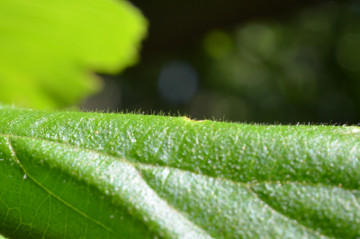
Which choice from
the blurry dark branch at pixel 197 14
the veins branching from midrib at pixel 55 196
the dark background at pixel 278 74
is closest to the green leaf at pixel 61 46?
the blurry dark branch at pixel 197 14

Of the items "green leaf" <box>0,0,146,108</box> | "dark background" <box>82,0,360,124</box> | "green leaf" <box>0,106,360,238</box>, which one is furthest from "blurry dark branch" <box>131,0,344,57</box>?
"dark background" <box>82,0,360,124</box>

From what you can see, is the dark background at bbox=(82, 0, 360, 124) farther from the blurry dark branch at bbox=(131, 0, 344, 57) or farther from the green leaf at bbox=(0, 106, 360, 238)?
the green leaf at bbox=(0, 106, 360, 238)

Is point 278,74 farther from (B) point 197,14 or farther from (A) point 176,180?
(A) point 176,180

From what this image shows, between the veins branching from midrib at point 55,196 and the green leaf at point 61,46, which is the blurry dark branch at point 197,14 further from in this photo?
the veins branching from midrib at point 55,196

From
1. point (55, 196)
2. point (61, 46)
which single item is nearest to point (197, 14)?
point (61, 46)

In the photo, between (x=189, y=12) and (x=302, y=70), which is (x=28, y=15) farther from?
(x=302, y=70)

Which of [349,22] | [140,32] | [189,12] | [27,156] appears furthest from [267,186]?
[349,22]
